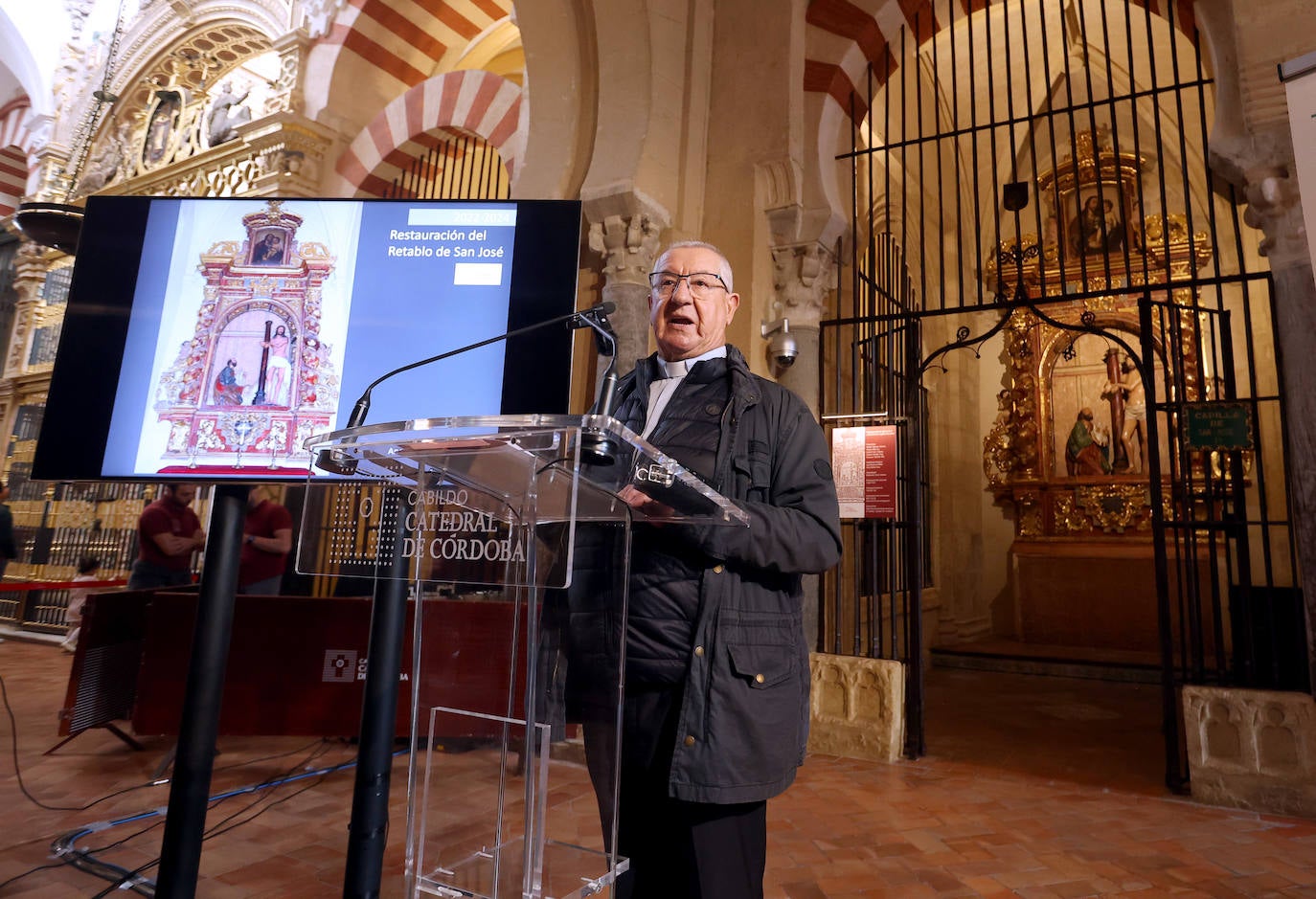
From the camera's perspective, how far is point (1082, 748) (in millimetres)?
5078

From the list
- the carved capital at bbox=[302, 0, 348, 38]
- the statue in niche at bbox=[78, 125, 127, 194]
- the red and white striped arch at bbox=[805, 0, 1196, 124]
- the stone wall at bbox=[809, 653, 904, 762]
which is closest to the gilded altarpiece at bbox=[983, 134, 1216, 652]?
the red and white striped arch at bbox=[805, 0, 1196, 124]

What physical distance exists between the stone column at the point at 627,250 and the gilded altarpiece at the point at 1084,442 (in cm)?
629

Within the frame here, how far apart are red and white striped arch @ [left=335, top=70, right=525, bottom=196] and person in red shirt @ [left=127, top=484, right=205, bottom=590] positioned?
141 inches

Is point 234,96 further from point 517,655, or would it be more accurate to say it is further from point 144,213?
point 517,655

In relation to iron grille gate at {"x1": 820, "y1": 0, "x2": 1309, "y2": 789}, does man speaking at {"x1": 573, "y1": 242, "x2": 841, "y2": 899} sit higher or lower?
lower

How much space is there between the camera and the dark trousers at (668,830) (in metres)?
1.44

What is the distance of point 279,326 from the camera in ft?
7.18

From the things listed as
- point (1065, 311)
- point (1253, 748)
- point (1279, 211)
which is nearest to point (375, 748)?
point (1253, 748)

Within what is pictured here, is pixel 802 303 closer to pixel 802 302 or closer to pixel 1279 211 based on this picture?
pixel 802 302

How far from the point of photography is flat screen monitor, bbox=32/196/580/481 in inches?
85.1

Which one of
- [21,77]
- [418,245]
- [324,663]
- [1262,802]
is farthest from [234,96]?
[1262,802]

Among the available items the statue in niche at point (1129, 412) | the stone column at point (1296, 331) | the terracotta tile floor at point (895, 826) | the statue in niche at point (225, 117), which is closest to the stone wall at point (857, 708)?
the terracotta tile floor at point (895, 826)

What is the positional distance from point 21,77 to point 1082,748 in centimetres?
1672

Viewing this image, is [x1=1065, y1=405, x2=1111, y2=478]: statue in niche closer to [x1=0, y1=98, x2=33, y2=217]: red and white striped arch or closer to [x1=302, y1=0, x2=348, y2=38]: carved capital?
[x1=302, y1=0, x2=348, y2=38]: carved capital
